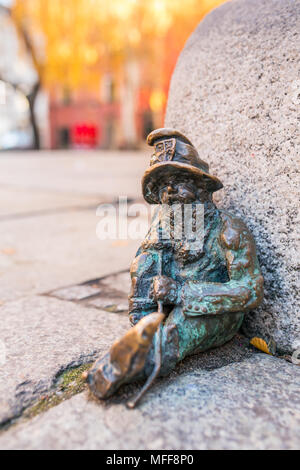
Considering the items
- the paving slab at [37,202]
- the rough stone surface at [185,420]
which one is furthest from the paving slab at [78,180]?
the rough stone surface at [185,420]

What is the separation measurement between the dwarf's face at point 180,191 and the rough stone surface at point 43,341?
0.71m

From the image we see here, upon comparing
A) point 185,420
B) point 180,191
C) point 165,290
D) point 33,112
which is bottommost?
point 185,420

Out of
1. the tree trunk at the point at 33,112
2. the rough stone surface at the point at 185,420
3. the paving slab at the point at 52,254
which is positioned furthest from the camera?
the tree trunk at the point at 33,112

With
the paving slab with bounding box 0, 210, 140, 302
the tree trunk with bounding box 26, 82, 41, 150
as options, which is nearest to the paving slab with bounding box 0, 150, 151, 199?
the paving slab with bounding box 0, 210, 140, 302

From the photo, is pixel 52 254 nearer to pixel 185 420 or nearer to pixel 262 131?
pixel 262 131

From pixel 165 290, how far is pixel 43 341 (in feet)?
2.14

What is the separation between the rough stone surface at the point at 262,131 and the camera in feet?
6.10

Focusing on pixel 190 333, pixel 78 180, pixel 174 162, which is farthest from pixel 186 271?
pixel 78 180

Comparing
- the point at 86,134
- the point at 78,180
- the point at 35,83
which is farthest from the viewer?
the point at 86,134

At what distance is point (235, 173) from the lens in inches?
80.7

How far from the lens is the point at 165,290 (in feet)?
5.75

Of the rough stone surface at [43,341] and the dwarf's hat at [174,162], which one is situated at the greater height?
the dwarf's hat at [174,162]

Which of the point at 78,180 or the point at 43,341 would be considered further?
the point at 78,180

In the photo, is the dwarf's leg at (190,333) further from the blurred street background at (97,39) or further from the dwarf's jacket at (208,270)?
the blurred street background at (97,39)
